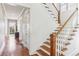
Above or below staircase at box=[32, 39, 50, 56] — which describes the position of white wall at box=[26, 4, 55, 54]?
above

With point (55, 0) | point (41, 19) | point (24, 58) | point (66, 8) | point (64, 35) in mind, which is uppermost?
point (55, 0)

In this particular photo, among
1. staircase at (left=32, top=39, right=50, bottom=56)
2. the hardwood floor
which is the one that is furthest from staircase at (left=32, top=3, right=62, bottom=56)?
the hardwood floor

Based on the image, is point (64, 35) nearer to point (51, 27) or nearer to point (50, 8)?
point (51, 27)

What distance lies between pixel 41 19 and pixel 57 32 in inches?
12.2

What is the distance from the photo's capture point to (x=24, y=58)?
1.88 metres

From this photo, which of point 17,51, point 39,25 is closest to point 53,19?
point 39,25

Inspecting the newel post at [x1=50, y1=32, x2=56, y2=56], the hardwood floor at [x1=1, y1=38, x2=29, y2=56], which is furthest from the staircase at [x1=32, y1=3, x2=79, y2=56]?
the hardwood floor at [x1=1, y1=38, x2=29, y2=56]

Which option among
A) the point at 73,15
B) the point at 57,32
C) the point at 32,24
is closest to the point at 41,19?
the point at 32,24

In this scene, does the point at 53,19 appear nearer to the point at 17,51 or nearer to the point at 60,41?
the point at 60,41

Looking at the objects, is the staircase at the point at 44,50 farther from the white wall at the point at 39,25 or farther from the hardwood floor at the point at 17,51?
the hardwood floor at the point at 17,51

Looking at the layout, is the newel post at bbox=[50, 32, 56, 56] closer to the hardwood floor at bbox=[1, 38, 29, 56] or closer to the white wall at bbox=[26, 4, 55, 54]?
the white wall at bbox=[26, 4, 55, 54]

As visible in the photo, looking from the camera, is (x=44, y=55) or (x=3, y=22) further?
(x=44, y=55)

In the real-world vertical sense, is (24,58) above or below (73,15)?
below

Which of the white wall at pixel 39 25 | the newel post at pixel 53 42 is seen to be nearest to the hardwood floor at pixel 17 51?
the white wall at pixel 39 25
